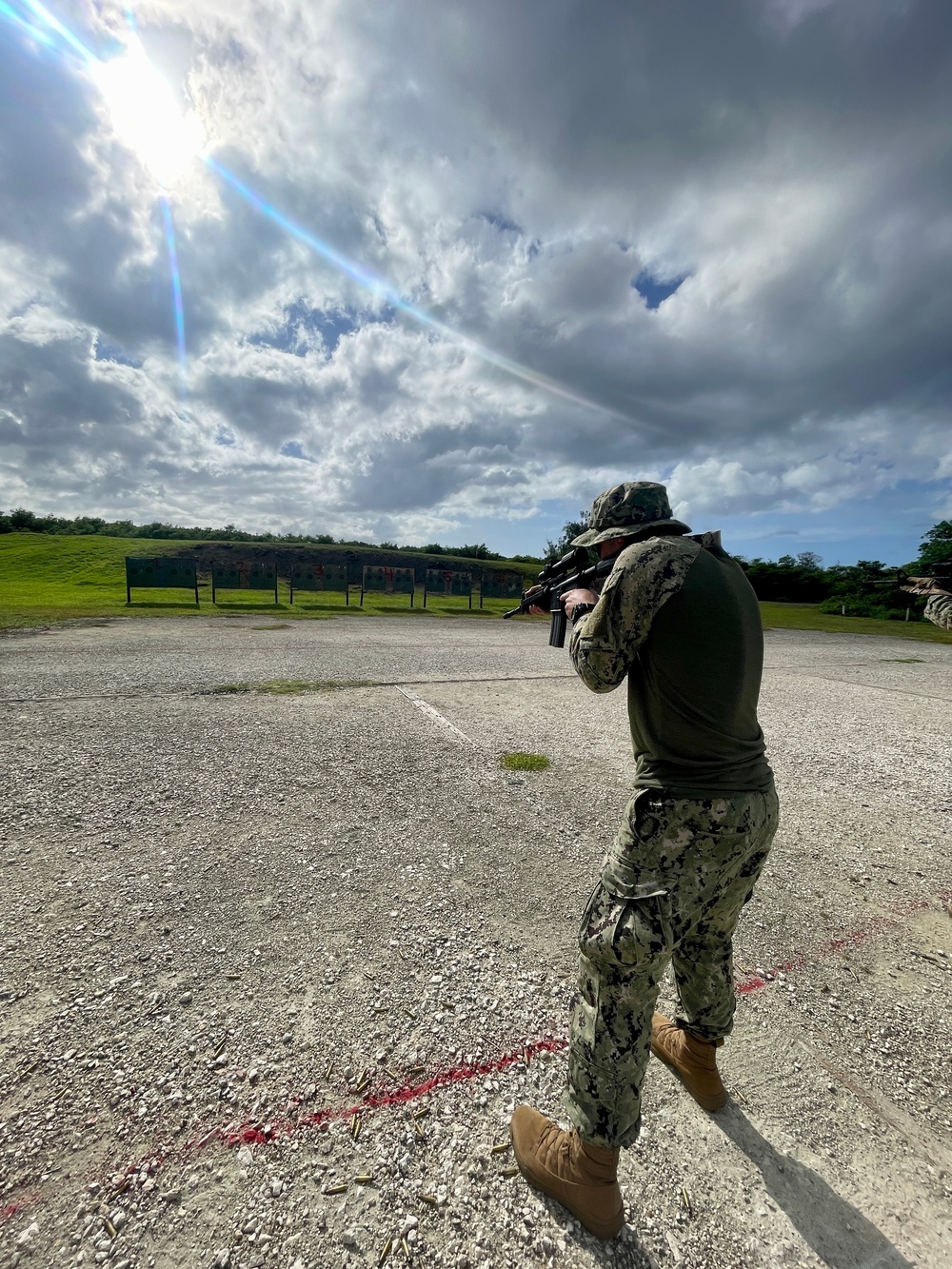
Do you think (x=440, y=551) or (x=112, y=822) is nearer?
(x=112, y=822)

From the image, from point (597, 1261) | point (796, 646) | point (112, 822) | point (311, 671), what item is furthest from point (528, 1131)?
point (796, 646)

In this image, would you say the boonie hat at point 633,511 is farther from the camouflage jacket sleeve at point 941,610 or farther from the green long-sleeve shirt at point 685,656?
the camouflage jacket sleeve at point 941,610

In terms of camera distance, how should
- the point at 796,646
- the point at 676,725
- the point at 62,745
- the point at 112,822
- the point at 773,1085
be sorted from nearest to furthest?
the point at 676,725, the point at 773,1085, the point at 112,822, the point at 62,745, the point at 796,646

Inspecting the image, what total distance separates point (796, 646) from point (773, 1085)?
65.8ft

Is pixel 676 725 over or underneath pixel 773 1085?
over

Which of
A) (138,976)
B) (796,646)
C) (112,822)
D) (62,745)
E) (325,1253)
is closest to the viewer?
(325,1253)

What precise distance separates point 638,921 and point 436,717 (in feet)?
19.0

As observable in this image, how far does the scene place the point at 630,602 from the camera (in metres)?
1.77

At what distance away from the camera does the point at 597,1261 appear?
1.58 m

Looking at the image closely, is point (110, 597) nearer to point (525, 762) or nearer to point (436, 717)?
point (436, 717)

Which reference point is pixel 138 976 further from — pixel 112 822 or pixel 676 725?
pixel 676 725

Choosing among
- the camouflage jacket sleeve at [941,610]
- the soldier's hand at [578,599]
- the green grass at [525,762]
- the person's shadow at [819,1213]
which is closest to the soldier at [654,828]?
the soldier's hand at [578,599]

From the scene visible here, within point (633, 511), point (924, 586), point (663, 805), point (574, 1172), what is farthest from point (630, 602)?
point (924, 586)

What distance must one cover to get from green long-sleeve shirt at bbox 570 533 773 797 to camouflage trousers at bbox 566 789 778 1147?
99 mm
